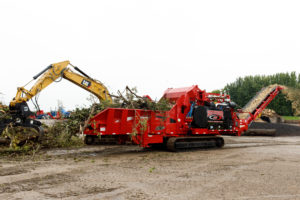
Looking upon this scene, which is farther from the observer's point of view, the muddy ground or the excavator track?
the excavator track

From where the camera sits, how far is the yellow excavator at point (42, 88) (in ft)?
33.0

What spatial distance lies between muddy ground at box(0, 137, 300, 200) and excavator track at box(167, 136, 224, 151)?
1.64 meters

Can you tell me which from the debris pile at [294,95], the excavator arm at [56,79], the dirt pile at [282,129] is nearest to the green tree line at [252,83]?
the debris pile at [294,95]

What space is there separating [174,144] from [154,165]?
2.78 meters

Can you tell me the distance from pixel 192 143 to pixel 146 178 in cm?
525

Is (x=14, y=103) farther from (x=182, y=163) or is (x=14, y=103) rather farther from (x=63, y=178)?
(x=182, y=163)

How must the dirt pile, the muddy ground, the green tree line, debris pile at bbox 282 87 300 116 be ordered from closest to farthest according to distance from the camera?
the muddy ground → the dirt pile → debris pile at bbox 282 87 300 116 → the green tree line

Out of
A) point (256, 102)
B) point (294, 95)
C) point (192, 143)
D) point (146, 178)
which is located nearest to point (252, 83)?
point (294, 95)

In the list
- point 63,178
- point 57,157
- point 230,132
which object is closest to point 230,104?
point 230,132

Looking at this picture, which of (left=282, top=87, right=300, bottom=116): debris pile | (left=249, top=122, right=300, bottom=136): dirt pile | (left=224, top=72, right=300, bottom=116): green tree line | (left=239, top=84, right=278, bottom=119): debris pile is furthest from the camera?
(left=224, top=72, right=300, bottom=116): green tree line

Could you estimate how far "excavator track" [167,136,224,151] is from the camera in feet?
33.8

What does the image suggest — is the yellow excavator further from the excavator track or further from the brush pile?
the excavator track

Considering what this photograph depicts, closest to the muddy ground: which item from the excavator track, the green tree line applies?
the excavator track

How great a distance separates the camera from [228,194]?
486cm
